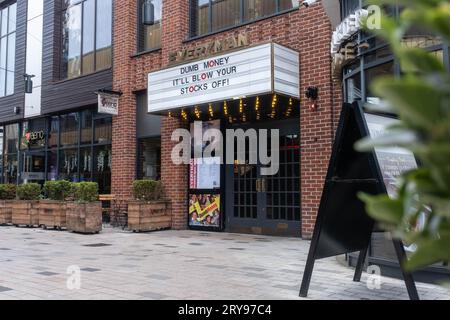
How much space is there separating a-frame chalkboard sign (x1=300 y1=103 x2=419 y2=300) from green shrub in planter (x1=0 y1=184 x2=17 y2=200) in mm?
12196

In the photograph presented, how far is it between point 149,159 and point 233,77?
4.71 metres

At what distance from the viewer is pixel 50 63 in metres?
16.0

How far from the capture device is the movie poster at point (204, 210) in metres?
11.7

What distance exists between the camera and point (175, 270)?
6484 millimetres

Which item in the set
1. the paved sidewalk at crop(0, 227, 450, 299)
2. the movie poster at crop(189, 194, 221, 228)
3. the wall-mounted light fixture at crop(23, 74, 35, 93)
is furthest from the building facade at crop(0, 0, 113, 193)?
the paved sidewalk at crop(0, 227, 450, 299)

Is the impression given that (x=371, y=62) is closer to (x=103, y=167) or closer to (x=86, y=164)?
(x=103, y=167)

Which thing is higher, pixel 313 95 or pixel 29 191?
pixel 313 95

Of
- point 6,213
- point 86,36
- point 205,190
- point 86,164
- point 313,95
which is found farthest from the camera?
point 86,36

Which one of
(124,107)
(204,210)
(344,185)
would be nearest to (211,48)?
(124,107)

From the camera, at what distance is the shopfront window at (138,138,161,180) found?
43.0ft

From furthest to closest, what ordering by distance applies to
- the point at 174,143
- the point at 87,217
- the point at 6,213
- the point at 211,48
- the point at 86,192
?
the point at 6,213 < the point at 174,143 < the point at 86,192 < the point at 87,217 < the point at 211,48

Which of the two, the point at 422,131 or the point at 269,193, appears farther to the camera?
the point at 269,193

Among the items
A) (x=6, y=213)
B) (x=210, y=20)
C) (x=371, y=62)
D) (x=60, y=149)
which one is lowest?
(x=6, y=213)

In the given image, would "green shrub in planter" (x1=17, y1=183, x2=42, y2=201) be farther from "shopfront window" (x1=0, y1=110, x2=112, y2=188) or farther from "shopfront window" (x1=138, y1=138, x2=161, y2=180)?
"shopfront window" (x1=138, y1=138, x2=161, y2=180)
